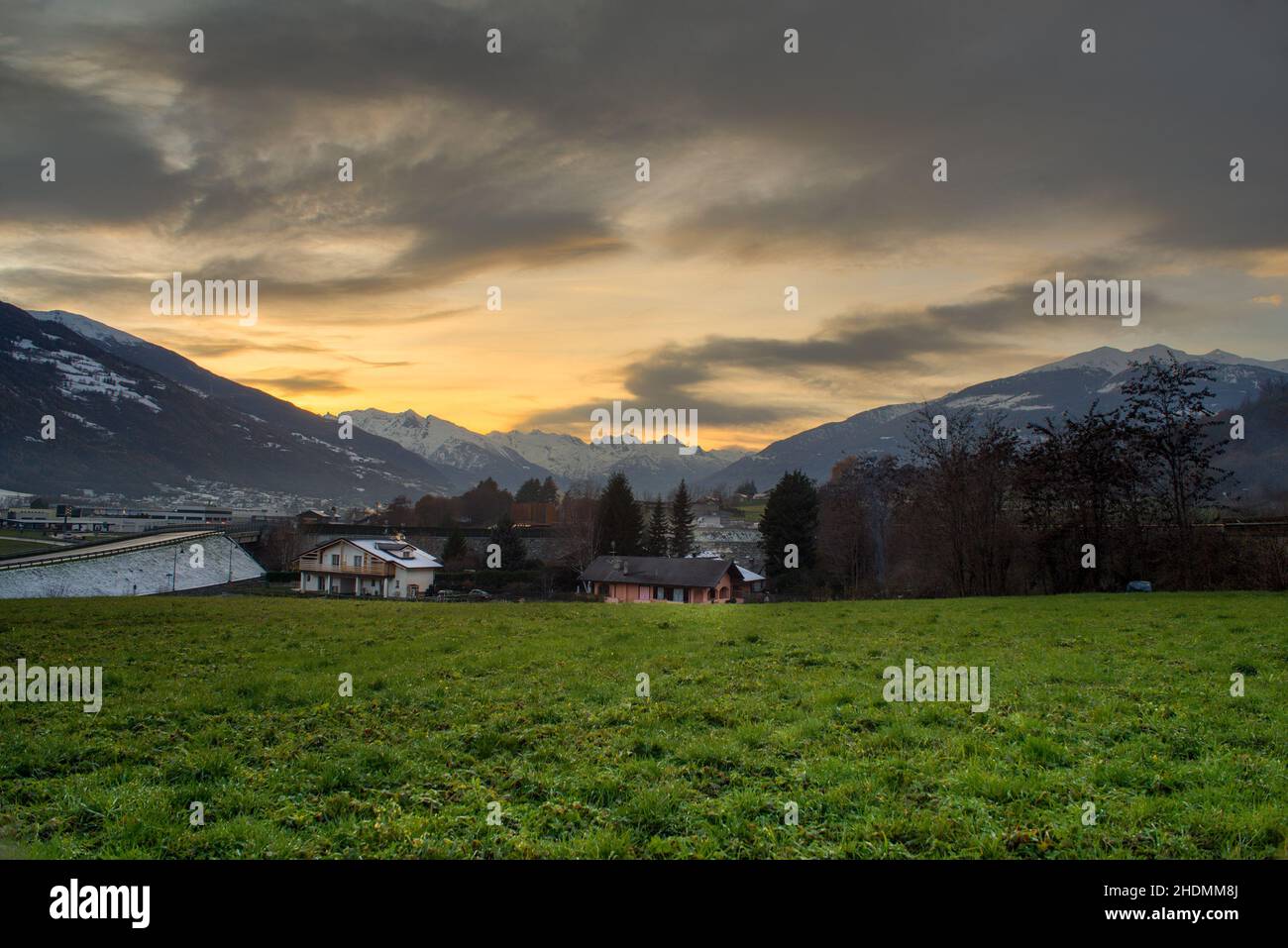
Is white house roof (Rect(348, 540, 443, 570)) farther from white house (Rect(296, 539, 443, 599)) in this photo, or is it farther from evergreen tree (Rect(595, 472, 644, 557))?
evergreen tree (Rect(595, 472, 644, 557))

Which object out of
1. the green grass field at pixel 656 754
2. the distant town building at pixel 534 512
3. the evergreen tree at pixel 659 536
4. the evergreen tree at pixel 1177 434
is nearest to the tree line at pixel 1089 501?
the evergreen tree at pixel 1177 434

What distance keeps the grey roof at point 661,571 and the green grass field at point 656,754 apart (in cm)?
5634

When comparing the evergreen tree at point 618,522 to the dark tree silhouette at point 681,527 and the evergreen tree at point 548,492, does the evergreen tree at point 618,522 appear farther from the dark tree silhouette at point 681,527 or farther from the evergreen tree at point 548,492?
the evergreen tree at point 548,492

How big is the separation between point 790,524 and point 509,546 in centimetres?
3767

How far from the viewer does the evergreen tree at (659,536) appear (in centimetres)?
10169

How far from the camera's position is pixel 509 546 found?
9025cm

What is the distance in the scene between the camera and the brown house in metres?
73.2

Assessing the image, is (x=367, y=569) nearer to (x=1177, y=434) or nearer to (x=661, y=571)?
(x=661, y=571)

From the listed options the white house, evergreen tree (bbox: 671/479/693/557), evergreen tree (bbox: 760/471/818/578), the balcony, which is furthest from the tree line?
the balcony

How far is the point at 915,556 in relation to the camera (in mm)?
51094

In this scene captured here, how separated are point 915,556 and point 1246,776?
46.5 metres

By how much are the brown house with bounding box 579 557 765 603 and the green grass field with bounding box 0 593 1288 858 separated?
185ft

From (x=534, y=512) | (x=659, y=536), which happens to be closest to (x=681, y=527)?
(x=659, y=536)
